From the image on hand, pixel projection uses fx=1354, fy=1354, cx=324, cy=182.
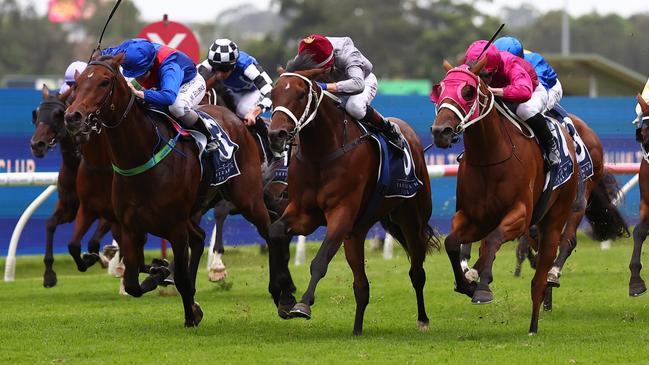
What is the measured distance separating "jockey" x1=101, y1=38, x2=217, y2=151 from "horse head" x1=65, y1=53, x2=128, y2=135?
18cm

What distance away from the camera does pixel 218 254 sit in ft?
37.4

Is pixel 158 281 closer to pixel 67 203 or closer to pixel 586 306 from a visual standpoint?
pixel 67 203

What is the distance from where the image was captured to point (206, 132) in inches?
353

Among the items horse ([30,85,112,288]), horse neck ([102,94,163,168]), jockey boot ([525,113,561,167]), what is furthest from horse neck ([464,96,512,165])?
horse ([30,85,112,288])

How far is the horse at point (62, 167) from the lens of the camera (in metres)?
10.3

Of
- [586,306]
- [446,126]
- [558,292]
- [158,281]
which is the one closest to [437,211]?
[558,292]

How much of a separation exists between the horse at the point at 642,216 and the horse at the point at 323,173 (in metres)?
2.05

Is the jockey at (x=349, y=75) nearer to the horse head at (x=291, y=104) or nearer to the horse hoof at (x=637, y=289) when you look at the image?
the horse head at (x=291, y=104)

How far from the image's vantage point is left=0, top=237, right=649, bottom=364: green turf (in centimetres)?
738

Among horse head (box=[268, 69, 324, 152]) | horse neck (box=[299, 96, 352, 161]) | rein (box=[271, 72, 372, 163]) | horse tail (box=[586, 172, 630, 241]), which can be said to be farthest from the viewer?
horse tail (box=[586, 172, 630, 241])

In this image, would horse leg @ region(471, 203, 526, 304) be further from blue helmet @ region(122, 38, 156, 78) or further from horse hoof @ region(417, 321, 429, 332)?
blue helmet @ region(122, 38, 156, 78)

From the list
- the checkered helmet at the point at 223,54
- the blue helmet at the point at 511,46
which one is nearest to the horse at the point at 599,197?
the blue helmet at the point at 511,46

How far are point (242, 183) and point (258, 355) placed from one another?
2.33 meters

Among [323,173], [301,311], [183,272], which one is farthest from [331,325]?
[301,311]
